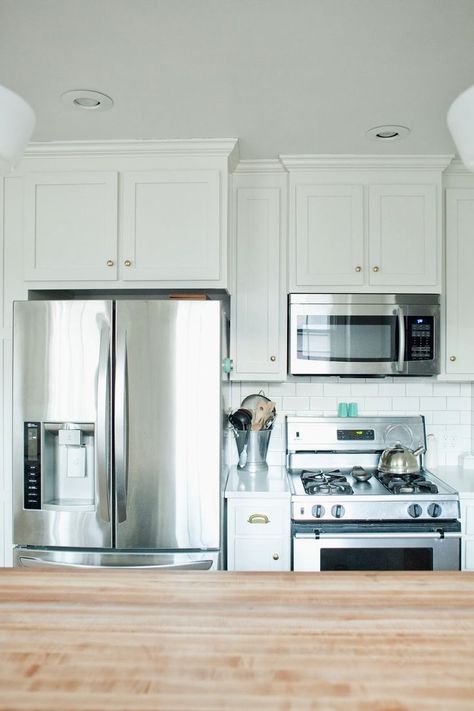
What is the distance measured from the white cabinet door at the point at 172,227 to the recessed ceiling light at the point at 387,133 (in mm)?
721

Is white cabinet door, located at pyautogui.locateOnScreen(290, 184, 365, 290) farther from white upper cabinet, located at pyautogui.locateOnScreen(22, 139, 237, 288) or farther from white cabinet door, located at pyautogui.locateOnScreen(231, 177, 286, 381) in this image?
white upper cabinet, located at pyautogui.locateOnScreen(22, 139, 237, 288)

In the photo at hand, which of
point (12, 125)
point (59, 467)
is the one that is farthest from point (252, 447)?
point (12, 125)

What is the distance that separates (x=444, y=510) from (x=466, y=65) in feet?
5.79

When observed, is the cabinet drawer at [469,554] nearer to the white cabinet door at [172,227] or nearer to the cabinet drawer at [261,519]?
the cabinet drawer at [261,519]

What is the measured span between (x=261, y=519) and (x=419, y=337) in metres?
1.19

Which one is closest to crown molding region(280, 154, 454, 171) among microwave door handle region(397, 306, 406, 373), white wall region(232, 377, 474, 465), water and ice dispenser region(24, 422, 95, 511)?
microwave door handle region(397, 306, 406, 373)

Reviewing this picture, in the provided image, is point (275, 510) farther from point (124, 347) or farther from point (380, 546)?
point (124, 347)

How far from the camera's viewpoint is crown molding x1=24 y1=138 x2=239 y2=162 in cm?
255

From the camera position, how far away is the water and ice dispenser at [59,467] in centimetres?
230

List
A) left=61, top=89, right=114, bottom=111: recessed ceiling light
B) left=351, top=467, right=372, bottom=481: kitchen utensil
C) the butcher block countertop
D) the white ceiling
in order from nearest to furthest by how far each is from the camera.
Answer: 1. the butcher block countertop
2. the white ceiling
3. left=61, top=89, right=114, bottom=111: recessed ceiling light
4. left=351, top=467, right=372, bottom=481: kitchen utensil

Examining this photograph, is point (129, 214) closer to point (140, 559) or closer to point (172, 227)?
point (172, 227)

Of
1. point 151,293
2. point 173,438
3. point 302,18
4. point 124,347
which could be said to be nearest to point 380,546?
point 173,438

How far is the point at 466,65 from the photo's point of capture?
6.23 feet

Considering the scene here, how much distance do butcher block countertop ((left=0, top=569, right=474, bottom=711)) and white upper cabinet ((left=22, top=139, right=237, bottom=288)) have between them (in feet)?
5.86
